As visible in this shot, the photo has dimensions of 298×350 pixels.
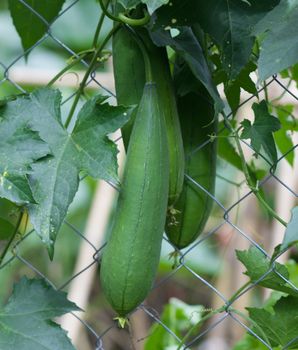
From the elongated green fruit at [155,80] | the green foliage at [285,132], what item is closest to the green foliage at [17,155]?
the elongated green fruit at [155,80]

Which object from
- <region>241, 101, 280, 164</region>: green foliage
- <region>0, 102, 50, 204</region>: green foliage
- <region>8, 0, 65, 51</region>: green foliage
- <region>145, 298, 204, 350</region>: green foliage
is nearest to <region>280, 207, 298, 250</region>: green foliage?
<region>241, 101, 280, 164</region>: green foliage

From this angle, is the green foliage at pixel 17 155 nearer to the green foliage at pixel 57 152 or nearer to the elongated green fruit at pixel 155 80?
the green foliage at pixel 57 152

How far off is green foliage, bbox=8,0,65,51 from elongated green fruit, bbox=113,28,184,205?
0.17 metres

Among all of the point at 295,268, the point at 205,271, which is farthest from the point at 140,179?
the point at 205,271

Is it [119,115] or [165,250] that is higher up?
[119,115]

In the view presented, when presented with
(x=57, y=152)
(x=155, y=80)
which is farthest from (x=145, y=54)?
(x=57, y=152)

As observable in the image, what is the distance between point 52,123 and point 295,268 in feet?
1.66

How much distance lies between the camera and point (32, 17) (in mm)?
1091

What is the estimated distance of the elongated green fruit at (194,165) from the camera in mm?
980

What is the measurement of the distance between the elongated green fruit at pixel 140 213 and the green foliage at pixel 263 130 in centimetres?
10

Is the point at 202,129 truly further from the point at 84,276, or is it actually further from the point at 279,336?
the point at 84,276

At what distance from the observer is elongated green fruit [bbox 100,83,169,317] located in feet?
2.92

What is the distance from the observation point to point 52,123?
3.08ft

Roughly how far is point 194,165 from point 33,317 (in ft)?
0.87
